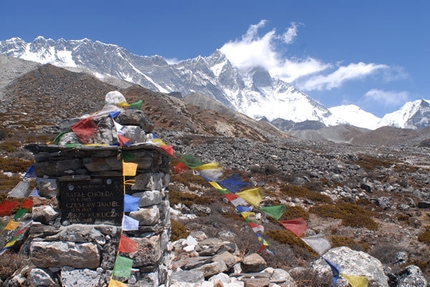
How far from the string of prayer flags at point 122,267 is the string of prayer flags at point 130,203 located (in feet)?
2.24

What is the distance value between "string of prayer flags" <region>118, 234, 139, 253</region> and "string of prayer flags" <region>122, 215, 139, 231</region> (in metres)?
0.14

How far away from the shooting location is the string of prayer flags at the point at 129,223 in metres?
4.78

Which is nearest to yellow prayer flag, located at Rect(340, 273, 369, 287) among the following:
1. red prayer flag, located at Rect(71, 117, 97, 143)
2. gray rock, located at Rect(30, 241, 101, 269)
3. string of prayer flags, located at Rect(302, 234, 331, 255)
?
string of prayer flags, located at Rect(302, 234, 331, 255)

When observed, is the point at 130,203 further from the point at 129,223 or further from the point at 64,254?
the point at 64,254

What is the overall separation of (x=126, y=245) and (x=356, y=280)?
473 cm

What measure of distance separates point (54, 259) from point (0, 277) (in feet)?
6.00

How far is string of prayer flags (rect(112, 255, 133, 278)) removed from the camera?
184 inches

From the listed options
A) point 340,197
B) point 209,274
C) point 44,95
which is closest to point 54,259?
point 209,274

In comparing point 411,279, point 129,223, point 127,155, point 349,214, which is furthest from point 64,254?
point 349,214

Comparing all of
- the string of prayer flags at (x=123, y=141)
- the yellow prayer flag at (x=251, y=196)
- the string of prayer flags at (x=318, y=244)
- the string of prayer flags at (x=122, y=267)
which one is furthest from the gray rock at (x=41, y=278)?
Result: the string of prayer flags at (x=318, y=244)

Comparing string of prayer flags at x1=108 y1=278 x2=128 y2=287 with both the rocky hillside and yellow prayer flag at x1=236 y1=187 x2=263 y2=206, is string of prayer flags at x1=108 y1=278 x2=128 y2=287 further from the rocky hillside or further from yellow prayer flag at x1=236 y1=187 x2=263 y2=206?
the rocky hillside

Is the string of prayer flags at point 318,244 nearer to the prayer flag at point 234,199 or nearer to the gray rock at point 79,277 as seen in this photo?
the prayer flag at point 234,199

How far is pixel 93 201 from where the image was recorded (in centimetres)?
508

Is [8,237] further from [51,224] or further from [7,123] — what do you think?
[7,123]
